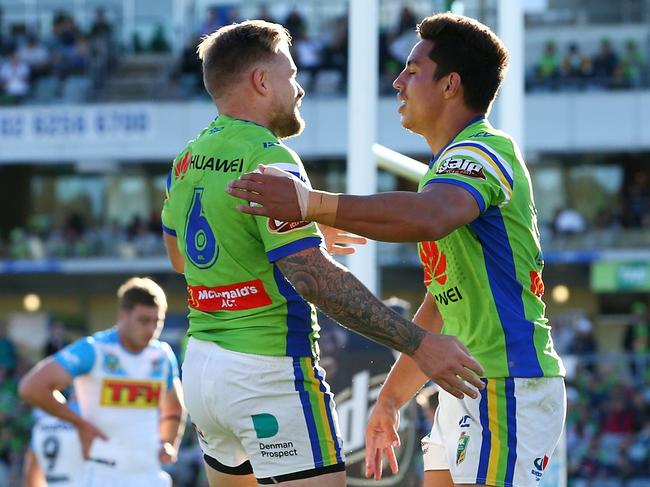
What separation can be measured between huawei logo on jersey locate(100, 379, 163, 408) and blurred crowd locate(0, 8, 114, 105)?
62.5 feet

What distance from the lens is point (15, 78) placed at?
26969 mm

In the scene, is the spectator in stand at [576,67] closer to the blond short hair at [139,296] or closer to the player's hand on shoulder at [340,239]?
the blond short hair at [139,296]

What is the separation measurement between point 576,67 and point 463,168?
22.9 metres

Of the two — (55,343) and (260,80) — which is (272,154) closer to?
(260,80)

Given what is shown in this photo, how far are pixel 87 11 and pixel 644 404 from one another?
653 inches

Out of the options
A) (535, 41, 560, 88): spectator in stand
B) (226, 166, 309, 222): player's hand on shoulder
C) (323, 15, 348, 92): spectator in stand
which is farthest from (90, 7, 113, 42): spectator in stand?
(226, 166, 309, 222): player's hand on shoulder

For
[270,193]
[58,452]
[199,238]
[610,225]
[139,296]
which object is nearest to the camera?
[270,193]

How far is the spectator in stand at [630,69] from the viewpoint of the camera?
2562cm

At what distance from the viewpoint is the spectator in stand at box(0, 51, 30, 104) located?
2689cm

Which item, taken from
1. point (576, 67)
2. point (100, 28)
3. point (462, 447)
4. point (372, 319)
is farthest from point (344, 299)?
point (100, 28)

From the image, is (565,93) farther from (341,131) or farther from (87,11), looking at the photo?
(87,11)

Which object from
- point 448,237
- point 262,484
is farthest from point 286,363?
point 448,237

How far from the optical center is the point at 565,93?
84.3ft

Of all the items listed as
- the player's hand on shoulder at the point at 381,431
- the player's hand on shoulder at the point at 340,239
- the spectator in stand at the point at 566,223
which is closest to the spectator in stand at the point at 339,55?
the spectator in stand at the point at 566,223
